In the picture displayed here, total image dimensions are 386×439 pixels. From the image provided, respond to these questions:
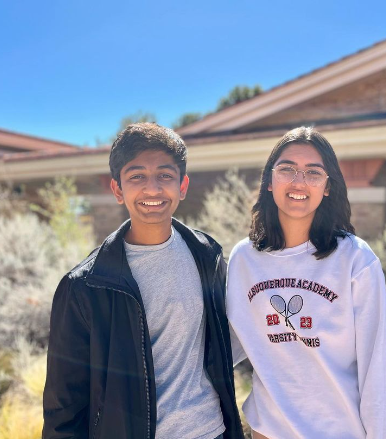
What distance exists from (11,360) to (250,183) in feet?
14.6

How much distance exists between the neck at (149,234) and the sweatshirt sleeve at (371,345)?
0.76 meters

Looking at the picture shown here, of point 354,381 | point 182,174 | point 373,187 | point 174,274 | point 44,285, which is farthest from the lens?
point 373,187

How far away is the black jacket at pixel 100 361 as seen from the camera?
153 cm

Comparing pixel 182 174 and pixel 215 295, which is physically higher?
pixel 182 174

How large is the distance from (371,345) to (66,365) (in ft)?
3.63

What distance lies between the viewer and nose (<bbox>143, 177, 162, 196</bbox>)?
1665 mm

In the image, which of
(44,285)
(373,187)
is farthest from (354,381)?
(373,187)

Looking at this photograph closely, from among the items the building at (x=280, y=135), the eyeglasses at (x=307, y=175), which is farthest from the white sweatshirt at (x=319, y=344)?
the building at (x=280, y=135)

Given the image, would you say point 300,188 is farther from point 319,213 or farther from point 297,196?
point 319,213

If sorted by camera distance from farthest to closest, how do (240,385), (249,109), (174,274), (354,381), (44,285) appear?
1. (249,109)
2. (44,285)
3. (240,385)
4. (174,274)
5. (354,381)

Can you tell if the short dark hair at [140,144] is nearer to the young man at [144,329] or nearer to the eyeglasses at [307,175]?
the young man at [144,329]

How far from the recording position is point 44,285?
491 centimetres

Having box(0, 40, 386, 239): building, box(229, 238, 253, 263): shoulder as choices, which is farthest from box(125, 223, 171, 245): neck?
box(0, 40, 386, 239): building

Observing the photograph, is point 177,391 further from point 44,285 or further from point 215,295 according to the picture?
point 44,285
